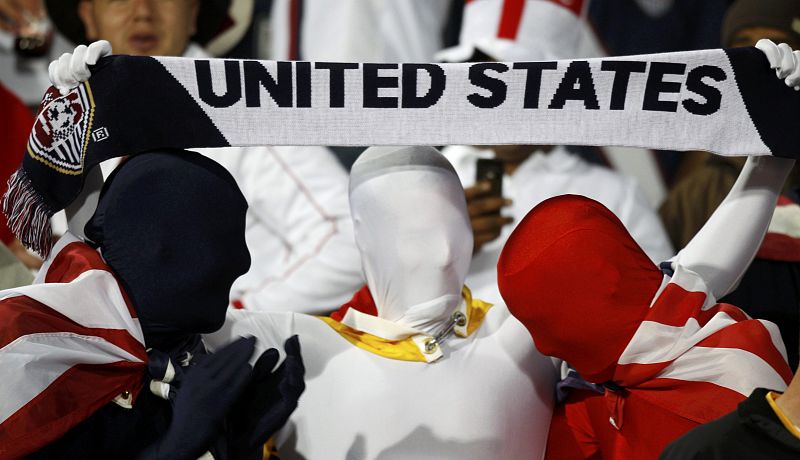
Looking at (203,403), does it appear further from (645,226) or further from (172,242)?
(645,226)

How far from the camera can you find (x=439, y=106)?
1184 mm

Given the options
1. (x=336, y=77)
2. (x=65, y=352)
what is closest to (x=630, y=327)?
(x=336, y=77)

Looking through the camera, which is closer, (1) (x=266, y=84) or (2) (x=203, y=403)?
(2) (x=203, y=403)

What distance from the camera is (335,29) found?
2541 mm

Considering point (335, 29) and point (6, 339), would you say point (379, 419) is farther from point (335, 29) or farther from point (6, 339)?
point (335, 29)

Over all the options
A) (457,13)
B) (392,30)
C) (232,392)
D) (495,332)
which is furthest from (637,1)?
(232,392)

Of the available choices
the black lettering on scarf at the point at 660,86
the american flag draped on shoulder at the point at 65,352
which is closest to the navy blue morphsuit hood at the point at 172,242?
the american flag draped on shoulder at the point at 65,352

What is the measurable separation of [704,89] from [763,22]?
997 millimetres

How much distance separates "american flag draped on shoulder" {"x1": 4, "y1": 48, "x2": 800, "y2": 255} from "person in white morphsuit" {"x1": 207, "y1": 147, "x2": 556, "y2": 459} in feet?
0.40

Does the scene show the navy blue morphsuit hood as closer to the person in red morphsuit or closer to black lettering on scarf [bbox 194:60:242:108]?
black lettering on scarf [bbox 194:60:242:108]

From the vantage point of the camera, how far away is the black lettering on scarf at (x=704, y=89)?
46.4 inches

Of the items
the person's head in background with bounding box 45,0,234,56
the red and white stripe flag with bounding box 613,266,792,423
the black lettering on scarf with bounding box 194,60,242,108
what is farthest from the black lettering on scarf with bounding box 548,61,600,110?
the person's head in background with bounding box 45,0,234,56

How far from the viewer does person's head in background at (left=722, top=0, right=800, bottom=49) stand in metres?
2.03

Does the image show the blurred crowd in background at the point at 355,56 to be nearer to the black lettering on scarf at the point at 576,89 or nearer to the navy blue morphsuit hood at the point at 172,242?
the black lettering on scarf at the point at 576,89
